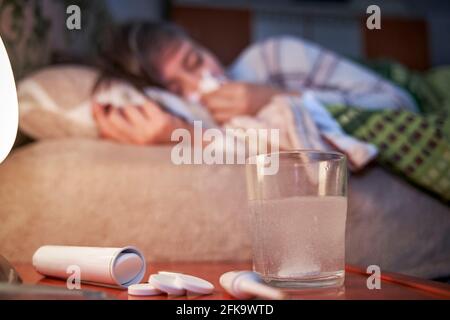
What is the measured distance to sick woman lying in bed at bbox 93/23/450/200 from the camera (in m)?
1.08

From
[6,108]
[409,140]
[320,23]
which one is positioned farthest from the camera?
[320,23]

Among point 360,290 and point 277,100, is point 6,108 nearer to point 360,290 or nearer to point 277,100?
point 360,290

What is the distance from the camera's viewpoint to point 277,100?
1.16 meters

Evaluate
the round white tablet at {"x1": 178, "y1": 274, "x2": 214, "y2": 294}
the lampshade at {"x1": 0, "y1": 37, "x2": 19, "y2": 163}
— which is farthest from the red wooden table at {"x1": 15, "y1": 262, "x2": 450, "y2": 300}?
the lampshade at {"x1": 0, "y1": 37, "x2": 19, "y2": 163}

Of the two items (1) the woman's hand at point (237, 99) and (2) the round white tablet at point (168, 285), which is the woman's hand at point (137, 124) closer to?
(1) the woman's hand at point (237, 99)

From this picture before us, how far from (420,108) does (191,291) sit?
70.5 inches

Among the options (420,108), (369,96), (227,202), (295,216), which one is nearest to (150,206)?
(227,202)

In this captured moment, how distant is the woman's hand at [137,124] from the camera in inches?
43.6

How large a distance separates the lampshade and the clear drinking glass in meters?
0.28

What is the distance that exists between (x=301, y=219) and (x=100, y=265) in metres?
0.21

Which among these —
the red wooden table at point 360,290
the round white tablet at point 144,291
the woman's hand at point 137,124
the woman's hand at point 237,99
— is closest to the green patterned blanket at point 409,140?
the woman's hand at point 237,99

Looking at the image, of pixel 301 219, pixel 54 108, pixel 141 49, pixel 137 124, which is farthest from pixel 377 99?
pixel 301 219

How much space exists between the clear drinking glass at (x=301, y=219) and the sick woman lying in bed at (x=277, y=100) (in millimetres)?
504

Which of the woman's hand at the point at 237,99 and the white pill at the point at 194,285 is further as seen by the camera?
the woman's hand at the point at 237,99
